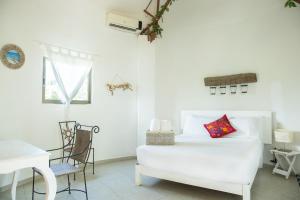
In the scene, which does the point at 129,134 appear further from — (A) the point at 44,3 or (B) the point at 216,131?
(A) the point at 44,3

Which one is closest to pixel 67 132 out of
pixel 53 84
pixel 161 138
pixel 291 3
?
pixel 53 84

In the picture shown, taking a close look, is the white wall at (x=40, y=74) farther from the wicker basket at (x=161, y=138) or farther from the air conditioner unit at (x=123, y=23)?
the wicker basket at (x=161, y=138)

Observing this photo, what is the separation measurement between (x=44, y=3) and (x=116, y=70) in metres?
1.73

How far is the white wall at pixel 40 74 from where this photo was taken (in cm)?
304

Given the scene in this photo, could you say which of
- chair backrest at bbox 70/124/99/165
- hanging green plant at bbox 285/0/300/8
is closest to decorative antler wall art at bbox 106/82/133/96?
chair backrest at bbox 70/124/99/165

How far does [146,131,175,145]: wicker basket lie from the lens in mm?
3000

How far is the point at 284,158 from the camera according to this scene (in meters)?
3.52

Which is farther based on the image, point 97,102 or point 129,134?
point 129,134

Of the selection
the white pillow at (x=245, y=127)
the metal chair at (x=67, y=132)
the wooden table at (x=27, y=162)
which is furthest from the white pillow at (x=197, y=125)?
the wooden table at (x=27, y=162)

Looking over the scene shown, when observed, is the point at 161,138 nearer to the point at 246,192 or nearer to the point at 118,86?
the point at 246,192

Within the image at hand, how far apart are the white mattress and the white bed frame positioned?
47mm

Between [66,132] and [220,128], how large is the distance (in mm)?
2619

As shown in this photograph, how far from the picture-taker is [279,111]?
3.62 meters

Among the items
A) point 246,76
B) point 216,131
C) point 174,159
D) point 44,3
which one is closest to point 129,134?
point 216,131
